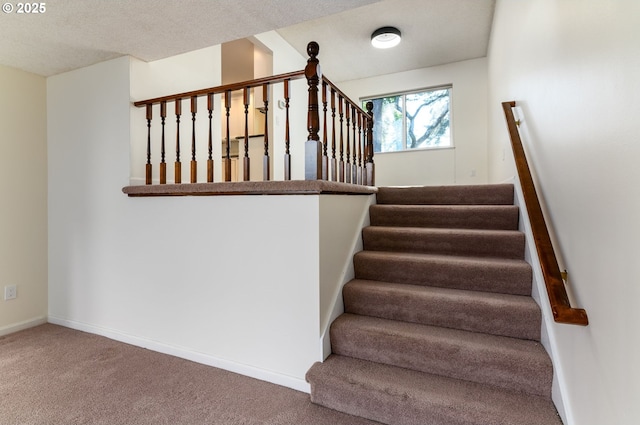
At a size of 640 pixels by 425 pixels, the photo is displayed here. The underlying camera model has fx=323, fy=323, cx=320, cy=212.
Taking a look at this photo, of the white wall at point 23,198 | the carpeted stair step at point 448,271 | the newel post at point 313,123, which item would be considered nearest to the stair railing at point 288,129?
the newel post at point 313,123

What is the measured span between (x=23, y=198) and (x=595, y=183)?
13.1 feet

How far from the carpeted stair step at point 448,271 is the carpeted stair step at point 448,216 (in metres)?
0.43

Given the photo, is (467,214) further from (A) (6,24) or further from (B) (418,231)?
(A) (6,24)

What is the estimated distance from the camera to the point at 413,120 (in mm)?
5461

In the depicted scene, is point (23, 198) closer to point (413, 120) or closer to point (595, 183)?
point (595, 183)

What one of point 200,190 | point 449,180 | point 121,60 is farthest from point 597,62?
point 449,180

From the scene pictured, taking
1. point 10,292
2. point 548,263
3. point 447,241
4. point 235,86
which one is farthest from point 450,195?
point 10,292

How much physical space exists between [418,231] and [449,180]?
2.98m

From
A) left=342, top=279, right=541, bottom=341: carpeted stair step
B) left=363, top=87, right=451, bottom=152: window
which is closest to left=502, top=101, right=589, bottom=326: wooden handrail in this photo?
left=342, top=279, right=541, bottom=341: carpeted stair step

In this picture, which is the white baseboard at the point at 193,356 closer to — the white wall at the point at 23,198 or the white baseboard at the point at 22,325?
the white baseboard at the point at 22,325

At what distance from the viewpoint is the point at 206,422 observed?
5.29 ft

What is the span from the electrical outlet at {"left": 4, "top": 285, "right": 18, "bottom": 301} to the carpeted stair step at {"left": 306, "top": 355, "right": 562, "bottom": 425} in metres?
2.80

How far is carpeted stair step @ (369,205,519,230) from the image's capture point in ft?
8.38

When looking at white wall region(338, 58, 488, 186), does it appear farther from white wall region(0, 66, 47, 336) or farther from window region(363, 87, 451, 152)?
white wall region(0, 66, 47, 336)
